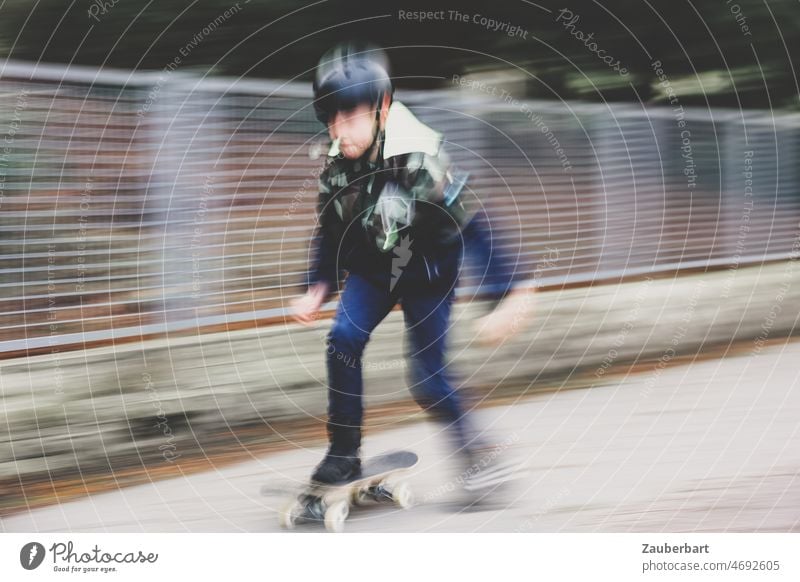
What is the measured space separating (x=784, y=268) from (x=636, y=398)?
1399 mm

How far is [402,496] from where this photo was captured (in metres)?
4.61

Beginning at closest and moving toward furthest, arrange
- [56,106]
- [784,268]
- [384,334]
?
1. [56,106]
2. [384,334]
3. [784,268]

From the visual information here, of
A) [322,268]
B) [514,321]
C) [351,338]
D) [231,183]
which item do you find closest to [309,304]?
[322,268]

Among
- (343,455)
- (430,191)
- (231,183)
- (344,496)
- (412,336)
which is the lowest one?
(344,496)

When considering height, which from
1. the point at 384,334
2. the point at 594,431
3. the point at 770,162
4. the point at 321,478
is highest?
the point at 770,162

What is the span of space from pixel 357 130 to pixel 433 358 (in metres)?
1.03

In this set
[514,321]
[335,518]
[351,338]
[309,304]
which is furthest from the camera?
[514,321]

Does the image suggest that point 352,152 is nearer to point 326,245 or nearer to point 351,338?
point 326,245

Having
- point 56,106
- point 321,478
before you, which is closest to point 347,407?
point 321,478
